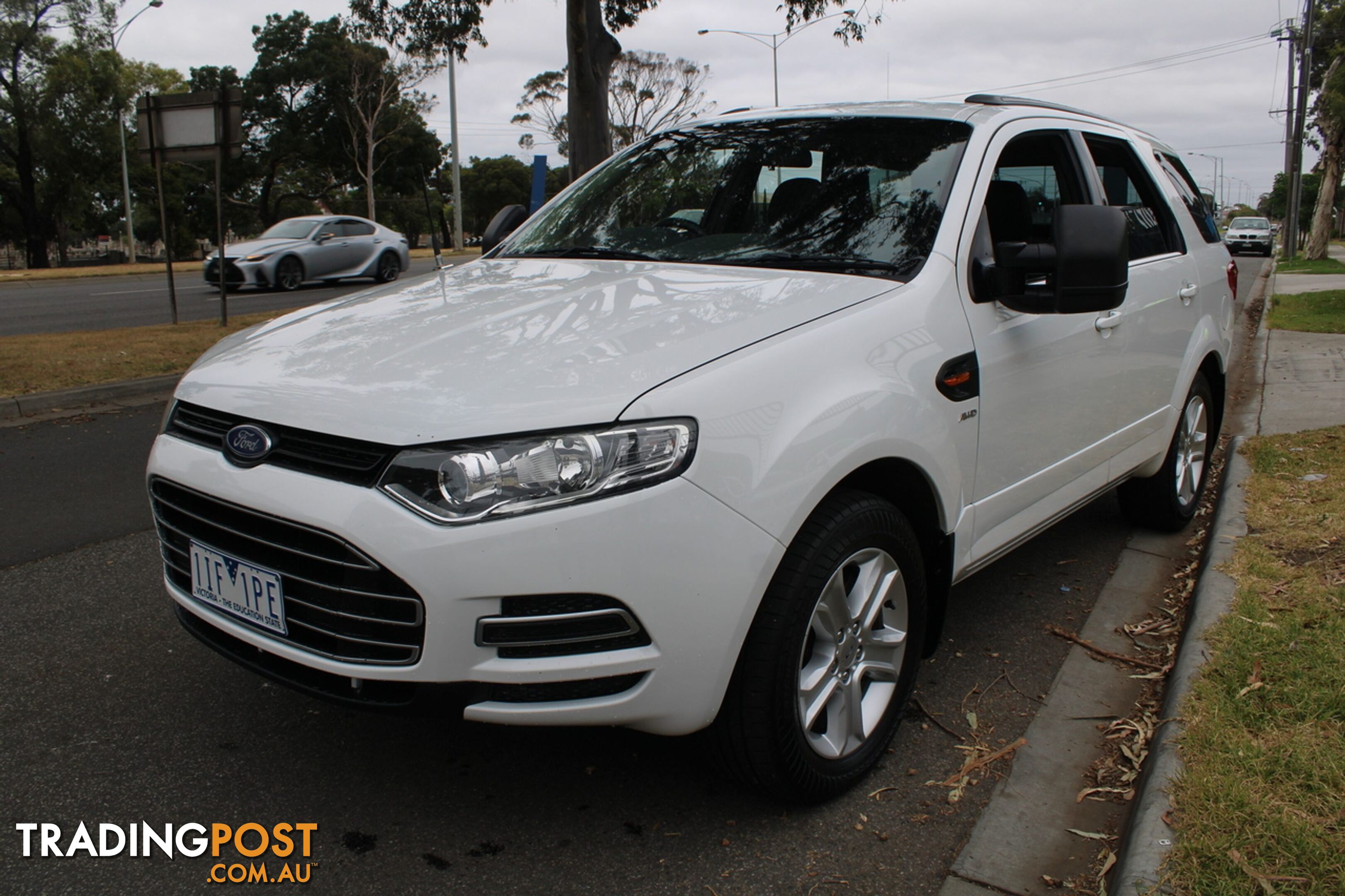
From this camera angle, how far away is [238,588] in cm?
239

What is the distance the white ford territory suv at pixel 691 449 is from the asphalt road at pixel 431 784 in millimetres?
203

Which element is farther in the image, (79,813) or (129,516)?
(129,516)

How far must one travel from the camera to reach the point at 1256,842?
2266 mm

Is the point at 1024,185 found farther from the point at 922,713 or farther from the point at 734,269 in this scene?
the point at 922,713

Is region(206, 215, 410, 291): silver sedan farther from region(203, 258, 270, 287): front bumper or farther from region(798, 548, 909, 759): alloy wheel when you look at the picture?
region(798, 548, 909, 759): alloy wheel

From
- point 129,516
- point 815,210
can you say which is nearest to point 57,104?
point 129,516

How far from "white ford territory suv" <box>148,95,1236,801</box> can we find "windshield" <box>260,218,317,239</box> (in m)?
17.4

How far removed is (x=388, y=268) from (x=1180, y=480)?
61.0 ft

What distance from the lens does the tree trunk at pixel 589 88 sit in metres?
12.6

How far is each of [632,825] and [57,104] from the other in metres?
46.9

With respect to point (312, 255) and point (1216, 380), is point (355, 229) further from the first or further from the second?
point (1216, 380)

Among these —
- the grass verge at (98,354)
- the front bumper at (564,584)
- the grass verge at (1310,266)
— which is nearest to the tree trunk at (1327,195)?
the grass verge at (1310,266)

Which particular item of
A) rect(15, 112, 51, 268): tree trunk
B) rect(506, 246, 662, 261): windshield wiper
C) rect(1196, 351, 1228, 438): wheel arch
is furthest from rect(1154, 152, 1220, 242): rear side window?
rect(15, 112, 51, 268): tree trunk

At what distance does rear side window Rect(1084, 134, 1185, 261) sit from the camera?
13.1ft
